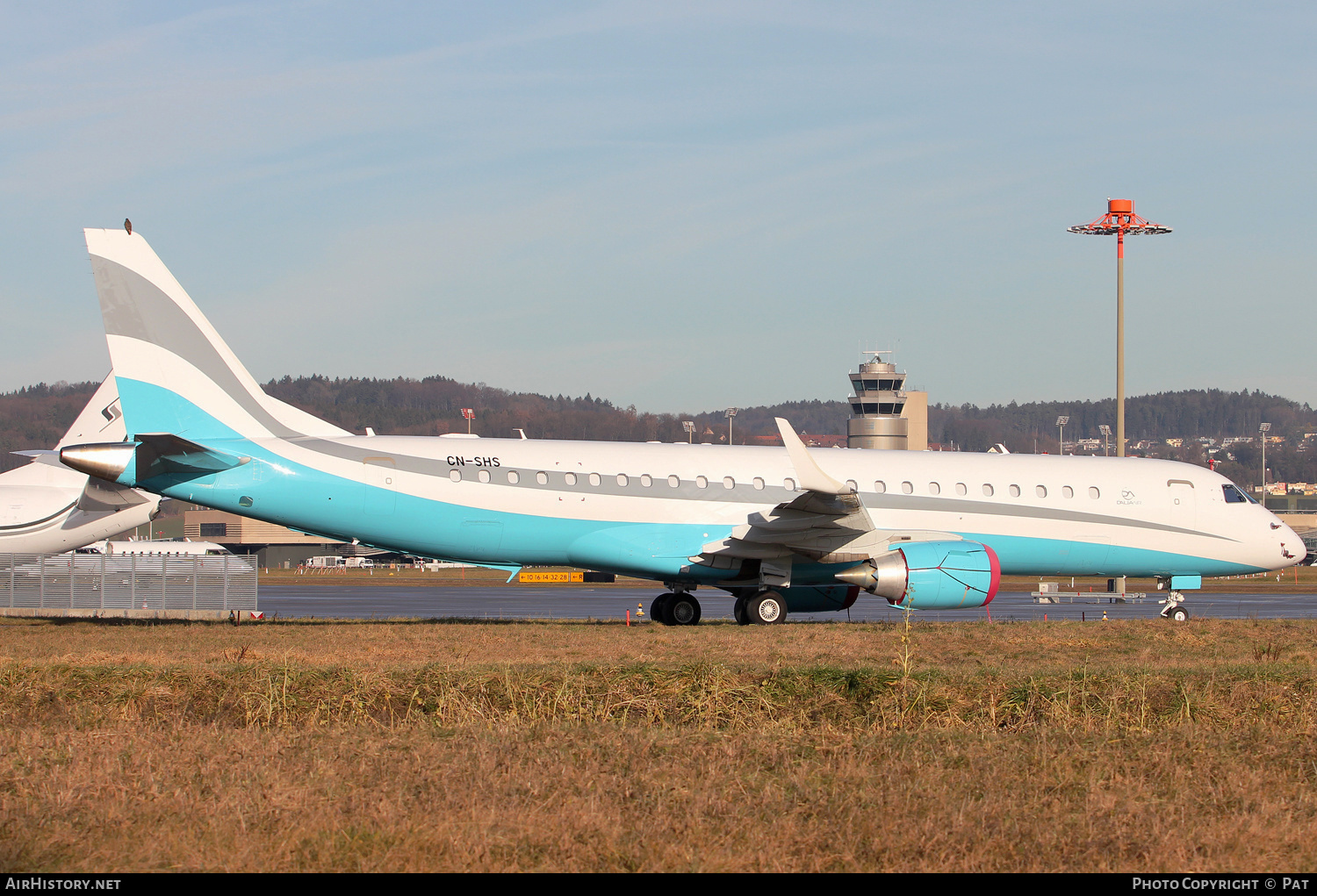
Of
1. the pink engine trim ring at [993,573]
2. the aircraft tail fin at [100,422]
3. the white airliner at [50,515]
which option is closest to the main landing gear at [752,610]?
the pink engine trim ring at [993,573]

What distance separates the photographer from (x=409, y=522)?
68.9 ft

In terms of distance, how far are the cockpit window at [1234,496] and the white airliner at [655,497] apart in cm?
28

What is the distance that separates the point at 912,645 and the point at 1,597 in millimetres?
23139

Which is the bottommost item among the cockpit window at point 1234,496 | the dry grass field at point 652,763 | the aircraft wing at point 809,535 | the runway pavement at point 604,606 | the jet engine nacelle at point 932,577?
the runway pavement at point 604,606

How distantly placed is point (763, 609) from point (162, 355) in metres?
11.5

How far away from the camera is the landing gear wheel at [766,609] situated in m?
21.8

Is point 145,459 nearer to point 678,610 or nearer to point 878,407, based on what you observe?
point 678,610

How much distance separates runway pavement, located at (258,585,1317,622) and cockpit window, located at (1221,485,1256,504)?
4.49 m

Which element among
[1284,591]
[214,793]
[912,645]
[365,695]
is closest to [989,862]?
[214,793]

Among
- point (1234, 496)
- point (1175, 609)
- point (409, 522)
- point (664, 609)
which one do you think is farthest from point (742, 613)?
point (1234, 496)

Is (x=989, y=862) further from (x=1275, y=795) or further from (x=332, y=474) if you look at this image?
(x=332, y=474)

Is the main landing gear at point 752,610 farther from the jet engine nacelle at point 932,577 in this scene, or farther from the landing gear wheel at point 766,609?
the jet engine nacelle at point 932,577

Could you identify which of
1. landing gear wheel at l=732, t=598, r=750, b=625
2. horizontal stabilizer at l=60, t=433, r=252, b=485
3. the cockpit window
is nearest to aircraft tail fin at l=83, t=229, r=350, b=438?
horizontal stabilizer at l=60, t=433, r=252, b=485
